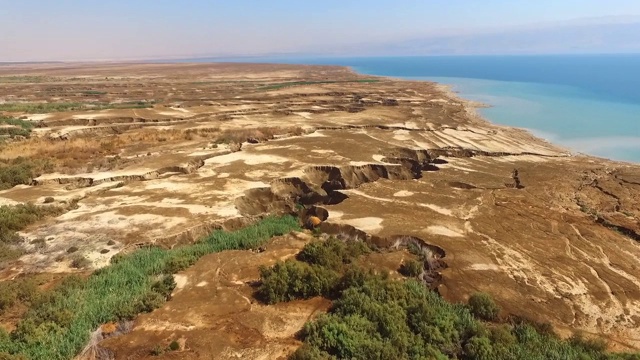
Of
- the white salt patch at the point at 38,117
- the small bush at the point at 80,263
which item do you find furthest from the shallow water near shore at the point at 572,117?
the white salt patch at the point at 38,117

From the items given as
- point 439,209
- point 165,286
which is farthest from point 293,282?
point 439,209

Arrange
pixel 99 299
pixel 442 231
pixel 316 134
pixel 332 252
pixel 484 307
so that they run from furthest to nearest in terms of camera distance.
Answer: pixel 316 134 → pixel 442 231 → pixel 332 252 → pixel 99 299 → pixel 484 307

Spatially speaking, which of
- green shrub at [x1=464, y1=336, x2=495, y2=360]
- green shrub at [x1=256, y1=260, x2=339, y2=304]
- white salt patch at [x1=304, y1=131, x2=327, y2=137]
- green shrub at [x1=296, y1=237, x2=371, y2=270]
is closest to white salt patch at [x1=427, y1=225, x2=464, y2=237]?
green shrub at [x1=296, y1=237, x2=371, y2=270]

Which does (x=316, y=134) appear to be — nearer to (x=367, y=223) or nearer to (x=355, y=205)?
(x=355, y=205)

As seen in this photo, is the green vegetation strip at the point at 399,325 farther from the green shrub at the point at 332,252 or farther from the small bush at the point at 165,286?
the small bush at the point at 165,286

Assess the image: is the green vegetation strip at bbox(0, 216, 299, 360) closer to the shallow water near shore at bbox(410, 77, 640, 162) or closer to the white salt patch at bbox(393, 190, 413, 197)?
the white salt patch at bbox(393, 190, 413, 197)

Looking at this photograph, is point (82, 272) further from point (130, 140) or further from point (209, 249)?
point (130, 140)
